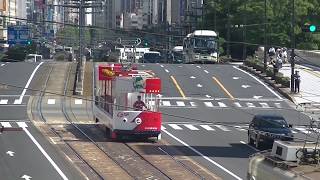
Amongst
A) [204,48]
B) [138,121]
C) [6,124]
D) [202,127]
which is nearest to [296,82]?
[202,127]

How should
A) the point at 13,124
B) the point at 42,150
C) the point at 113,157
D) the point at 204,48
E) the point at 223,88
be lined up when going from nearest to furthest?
1. the point at 113,157
2. the point at 42,150
3. the point at 13,124
4. the point at 223,88
5. the point at 204,48

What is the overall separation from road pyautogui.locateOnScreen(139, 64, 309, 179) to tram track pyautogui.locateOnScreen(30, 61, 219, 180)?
1.32 meters

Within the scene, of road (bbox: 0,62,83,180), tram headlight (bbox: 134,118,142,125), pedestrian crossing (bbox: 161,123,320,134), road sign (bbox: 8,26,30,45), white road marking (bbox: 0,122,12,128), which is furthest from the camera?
road sign (bbox: 8,26,30,45)

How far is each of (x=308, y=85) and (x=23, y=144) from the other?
33.0m

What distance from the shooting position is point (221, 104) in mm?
55219

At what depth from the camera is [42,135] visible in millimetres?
38562

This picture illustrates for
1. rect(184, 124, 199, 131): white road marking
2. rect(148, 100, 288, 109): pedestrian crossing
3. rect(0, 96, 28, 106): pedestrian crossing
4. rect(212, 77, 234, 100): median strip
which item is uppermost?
rect(212, 77, 234, 100): median strip

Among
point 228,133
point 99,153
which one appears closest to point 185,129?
point 228,133

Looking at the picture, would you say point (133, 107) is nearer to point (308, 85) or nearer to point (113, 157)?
point (113, 157)

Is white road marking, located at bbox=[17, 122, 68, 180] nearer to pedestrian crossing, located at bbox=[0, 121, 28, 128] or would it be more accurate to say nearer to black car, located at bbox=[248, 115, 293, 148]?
pedestrian crossing, located at bbox=[0, 121, 28, 128]

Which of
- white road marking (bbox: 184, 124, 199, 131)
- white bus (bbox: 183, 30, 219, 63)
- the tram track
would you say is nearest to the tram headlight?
the tram track

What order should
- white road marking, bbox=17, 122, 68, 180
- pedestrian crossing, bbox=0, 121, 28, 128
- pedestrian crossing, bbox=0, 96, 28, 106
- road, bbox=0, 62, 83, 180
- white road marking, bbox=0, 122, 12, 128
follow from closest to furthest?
white road marking, bbox=17, 122, 68, 180 → road, bbox=0, 62, 83, 180 → pedestrian crossing, bbox=0, 121, 28, 128 → white road marking, bbox=0, 122, 12, 128 → pedestrian crossing, bbox=0, 96, 28, 106

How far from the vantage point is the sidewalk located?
56.5 m

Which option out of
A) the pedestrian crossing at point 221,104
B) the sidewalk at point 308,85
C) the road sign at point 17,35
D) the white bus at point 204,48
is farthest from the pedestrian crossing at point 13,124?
the road sign at point 17,35
